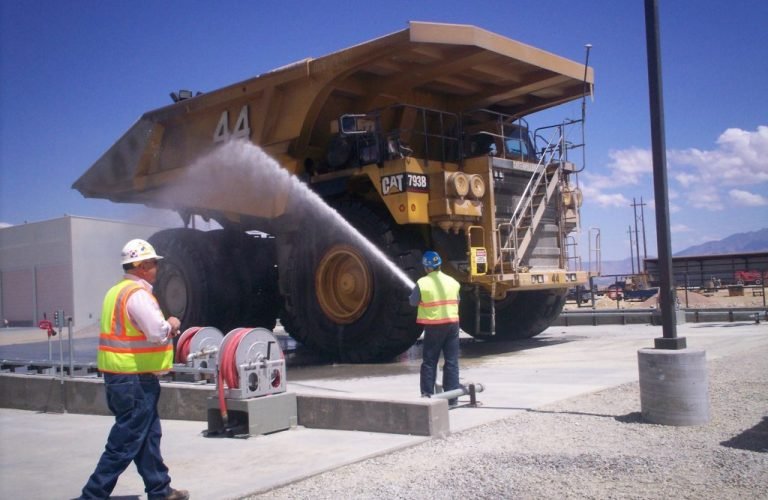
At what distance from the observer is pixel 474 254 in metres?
10.8

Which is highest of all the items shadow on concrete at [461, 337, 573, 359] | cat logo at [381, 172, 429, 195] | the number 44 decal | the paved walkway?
the number 44 decal

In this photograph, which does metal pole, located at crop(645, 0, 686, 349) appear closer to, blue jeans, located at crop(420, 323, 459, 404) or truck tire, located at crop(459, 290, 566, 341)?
blue jeans, located at crop(420, 323, 459, 404)

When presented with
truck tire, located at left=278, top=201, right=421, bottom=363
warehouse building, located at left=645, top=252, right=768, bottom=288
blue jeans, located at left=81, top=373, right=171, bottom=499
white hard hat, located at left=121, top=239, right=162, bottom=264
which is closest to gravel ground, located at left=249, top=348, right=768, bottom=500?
blue jeans, located at left=81, top=373, right=171, bottom=499

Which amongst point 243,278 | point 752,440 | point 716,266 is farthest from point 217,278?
point 716,266

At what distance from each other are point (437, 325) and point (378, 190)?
3997 mm

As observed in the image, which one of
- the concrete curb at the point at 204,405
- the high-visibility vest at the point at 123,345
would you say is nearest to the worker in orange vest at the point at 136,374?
the high-visibility vest at the point at 123,345

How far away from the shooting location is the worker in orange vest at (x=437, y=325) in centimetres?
724

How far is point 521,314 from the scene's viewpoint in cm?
1409

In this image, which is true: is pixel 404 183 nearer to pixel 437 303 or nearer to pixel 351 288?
pixel 351 288

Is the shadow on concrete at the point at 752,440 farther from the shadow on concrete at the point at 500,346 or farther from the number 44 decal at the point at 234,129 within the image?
the number 44 decal at the point at 234,129

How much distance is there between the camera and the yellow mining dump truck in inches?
425

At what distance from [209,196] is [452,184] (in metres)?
4.82

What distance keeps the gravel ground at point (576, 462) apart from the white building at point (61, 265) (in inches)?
402

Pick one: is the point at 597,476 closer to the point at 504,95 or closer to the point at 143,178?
A: the point at 504,95
